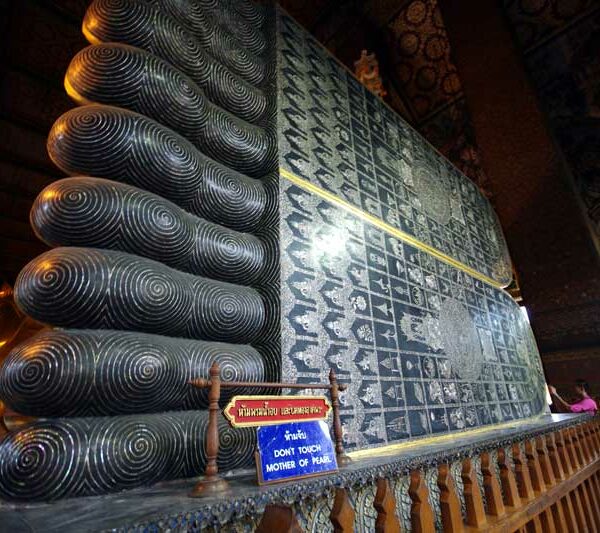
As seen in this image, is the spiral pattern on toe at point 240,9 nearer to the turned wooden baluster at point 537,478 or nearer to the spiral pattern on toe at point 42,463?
the spiral pattern on toe at point 42,463

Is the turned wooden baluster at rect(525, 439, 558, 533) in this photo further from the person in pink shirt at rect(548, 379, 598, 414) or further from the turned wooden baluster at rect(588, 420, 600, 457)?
the person in pink shirt at rect(548, 379, 598, 414)

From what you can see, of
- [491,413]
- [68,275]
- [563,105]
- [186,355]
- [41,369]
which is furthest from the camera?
[563,105]

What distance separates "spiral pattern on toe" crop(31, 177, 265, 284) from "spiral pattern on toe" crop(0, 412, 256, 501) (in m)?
0.79

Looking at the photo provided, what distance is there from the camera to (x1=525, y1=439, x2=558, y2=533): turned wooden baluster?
73.4 inches

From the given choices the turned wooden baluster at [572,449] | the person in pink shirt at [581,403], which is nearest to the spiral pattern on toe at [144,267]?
the turned wooden baluster at [572,449]

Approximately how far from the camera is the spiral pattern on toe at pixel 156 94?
199 cm

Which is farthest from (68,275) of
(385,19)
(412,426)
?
(385,19)

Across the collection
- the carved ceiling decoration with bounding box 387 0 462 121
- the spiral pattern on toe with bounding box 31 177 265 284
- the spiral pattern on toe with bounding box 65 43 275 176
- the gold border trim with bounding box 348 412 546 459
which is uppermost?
the carved ceiling decoration with bounding box 387 0 462 121

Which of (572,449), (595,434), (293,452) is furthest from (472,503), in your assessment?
(595,434)

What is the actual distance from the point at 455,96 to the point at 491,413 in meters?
7.76

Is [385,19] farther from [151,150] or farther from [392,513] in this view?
[392,513]

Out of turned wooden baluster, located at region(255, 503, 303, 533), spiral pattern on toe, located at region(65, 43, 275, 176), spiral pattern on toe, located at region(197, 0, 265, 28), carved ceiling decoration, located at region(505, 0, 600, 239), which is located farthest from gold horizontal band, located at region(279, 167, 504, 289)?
carved ceiling decoration, located at region(505, 0, 600, 239)

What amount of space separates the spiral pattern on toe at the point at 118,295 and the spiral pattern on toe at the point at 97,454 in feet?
1.37

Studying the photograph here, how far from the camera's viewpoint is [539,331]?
6.09 metres
